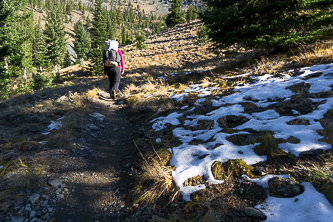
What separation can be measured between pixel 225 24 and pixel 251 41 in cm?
140

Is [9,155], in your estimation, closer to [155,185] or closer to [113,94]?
[155,185]

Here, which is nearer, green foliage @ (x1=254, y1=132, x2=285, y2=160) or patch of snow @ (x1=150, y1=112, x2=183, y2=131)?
green foliage @ (x1=254, y1=132, x2=285, y2=160)

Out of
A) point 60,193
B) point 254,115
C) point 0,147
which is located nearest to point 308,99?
point 254,115

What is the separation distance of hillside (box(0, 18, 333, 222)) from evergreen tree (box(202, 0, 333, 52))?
2.72m

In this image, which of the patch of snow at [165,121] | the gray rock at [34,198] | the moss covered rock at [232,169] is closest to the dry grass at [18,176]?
the gray rock at [34,198]

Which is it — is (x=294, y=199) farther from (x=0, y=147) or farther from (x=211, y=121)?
(x=0, y=147)

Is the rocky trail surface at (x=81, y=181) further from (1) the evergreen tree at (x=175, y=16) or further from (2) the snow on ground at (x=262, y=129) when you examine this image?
(1) the evergreen tree at (x=175, y=16)

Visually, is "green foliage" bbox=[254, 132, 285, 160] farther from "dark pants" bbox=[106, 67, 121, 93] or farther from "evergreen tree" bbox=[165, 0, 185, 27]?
"evergreen tree" bbox=[165, 0, 185, 27]

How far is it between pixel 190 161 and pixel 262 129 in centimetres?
147

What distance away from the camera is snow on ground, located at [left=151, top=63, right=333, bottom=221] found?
183cm

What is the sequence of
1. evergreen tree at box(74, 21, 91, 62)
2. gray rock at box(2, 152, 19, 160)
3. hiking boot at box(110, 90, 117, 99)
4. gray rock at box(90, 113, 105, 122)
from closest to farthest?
gray rock at box(2, 152, 19, 160) < gray rock at box(90, 113, 105, 122) < hiking boot at box(110, 90, 117, 99) < evergreen tree at box(74, 21, 91, 62)

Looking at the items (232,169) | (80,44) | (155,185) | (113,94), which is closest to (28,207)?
(155,185)

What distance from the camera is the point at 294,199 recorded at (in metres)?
1.90

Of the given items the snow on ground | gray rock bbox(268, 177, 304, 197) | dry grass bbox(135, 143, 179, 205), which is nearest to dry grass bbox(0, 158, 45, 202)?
dry grass bbox(135, 143, 179, 205)
